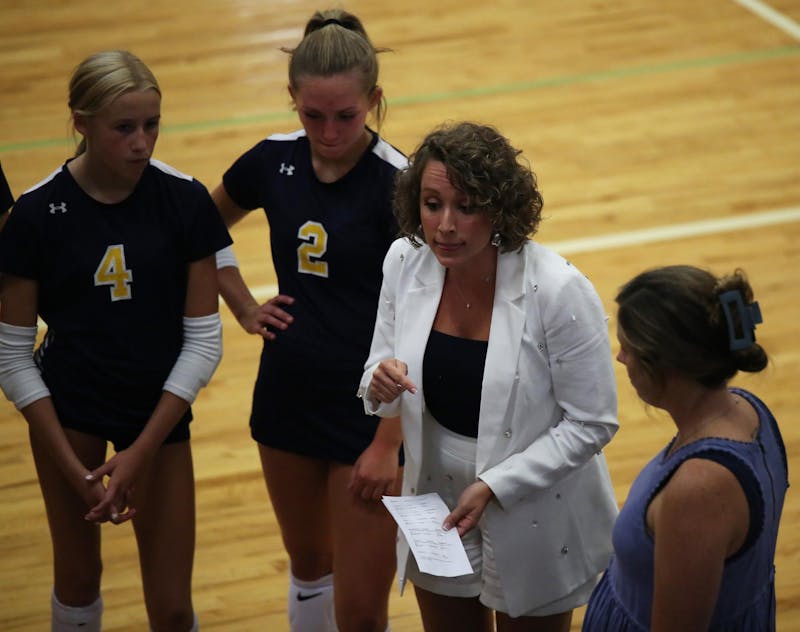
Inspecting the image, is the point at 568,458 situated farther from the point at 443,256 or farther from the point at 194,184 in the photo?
the point at 194,184

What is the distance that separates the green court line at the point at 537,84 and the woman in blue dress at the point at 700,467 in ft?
17.2

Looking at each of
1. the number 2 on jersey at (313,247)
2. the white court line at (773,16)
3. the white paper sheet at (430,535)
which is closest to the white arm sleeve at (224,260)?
the number 2 on jersey at (313,247)

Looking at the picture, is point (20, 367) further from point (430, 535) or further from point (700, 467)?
point (700, 467)

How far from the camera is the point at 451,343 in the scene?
2834 mm

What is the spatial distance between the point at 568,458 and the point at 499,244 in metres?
0.49

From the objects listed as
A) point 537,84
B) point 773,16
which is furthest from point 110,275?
point 773,16

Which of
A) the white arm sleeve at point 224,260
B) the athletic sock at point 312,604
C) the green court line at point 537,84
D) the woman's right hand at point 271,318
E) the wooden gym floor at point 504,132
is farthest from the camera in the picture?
the green court line at point 537,84

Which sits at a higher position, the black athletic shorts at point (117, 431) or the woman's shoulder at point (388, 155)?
the woman's shoulder at point (388, 155)

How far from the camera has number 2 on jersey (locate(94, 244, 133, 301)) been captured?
3049 mm

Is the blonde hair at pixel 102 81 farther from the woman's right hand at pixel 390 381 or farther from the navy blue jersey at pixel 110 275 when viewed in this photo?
the woman's right hand at pixel 390 381

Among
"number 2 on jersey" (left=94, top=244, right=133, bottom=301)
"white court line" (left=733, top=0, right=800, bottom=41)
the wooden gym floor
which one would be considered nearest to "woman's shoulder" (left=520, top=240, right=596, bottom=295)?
"number 2 on jersey" (left=94, top=244, right=133, bottom=301)

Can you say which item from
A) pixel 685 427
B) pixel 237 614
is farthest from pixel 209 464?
pixel 685 427

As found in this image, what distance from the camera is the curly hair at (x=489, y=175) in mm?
2727

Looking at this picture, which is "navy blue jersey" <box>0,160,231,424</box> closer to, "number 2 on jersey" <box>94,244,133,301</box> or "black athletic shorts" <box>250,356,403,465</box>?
"number 2 on jersey" <box>94,244,133,301</box>
